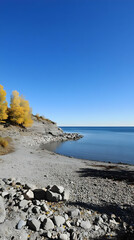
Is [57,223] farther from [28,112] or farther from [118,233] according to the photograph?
[28,112]

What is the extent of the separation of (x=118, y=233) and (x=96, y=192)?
3100 mm

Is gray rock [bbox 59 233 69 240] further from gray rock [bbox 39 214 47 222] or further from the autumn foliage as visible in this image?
the autumn foliage

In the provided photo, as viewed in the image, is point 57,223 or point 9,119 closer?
point 57,223

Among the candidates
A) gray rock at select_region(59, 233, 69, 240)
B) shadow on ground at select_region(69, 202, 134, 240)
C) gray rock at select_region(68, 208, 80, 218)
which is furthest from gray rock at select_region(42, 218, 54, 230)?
shadow on ground at select_region(69, 202, 134, 240)

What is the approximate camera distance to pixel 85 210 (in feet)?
18.2

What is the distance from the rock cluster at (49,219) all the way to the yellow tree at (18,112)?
38434mm

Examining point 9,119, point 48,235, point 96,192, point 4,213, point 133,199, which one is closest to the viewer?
point 48,235

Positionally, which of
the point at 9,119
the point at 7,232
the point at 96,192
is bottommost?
the point at 96,192

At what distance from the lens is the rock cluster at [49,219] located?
4.12m

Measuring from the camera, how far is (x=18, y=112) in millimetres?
41469

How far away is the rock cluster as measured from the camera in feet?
13.5

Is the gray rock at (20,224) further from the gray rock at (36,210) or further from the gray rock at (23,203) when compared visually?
the gray rock at (23,203)

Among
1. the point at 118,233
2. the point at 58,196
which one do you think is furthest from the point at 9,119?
the point at 118,233

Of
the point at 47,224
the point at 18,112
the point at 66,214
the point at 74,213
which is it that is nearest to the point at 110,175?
the point at 74,213
